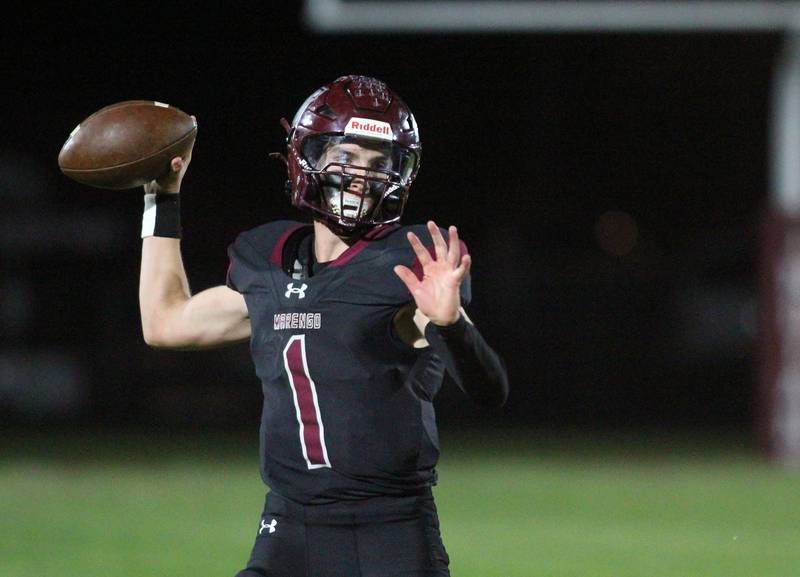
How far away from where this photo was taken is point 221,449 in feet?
43.8

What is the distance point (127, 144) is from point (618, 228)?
91.1 feet

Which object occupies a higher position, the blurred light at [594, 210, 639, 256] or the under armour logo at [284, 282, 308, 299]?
the blurred light at [594, 210, 639, 256]

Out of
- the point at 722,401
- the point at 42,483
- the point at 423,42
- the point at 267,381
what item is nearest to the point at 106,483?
the point at 42,483

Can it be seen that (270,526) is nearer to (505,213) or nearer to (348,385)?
(348,385)

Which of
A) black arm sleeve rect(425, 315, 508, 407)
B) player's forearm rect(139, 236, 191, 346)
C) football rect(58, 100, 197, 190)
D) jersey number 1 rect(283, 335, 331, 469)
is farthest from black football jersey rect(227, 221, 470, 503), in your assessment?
football rect(58, 100, 197, 190)

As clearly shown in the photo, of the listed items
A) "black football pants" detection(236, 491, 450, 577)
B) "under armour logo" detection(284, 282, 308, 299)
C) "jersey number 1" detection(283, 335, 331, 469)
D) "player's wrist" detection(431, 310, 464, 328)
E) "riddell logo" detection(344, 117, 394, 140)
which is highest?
"riddell logo" detection(344, 117, 394, 140)

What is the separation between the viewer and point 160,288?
4.02 metres

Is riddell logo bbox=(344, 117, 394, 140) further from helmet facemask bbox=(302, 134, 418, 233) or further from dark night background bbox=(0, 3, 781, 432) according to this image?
dark night background bbox=(0, 3, 781, 432)

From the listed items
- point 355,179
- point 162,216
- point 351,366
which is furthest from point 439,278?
point 162,216

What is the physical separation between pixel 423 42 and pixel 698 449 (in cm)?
1393

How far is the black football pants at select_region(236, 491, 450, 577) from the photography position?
3.48m

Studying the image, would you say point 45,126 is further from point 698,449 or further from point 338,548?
point 338,548

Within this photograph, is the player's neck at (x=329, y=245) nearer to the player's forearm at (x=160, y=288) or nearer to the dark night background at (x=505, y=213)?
the player's forearm at (x=160, y=288)

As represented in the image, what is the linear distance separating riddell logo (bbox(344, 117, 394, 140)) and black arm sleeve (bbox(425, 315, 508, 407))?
1.95ft
